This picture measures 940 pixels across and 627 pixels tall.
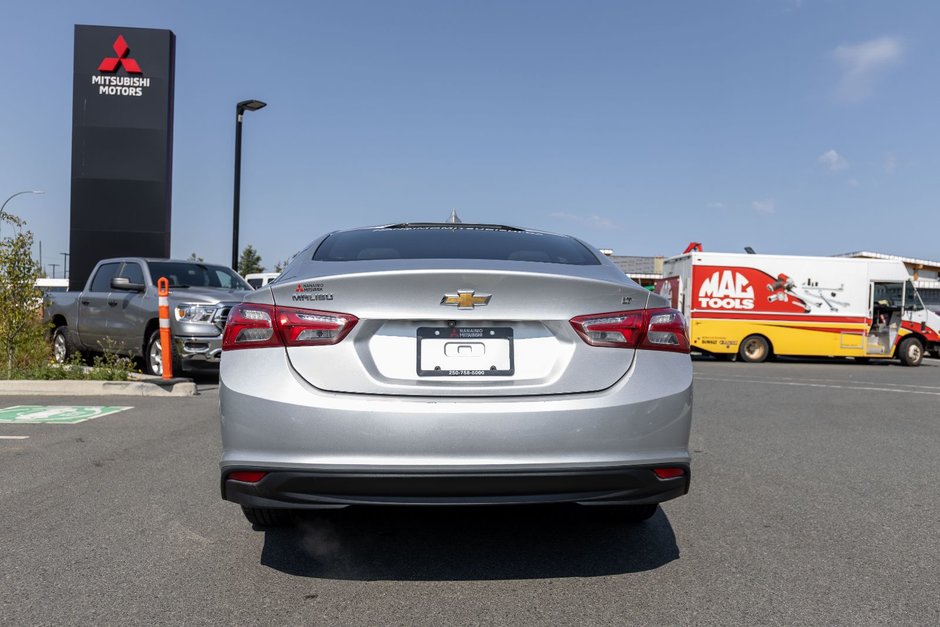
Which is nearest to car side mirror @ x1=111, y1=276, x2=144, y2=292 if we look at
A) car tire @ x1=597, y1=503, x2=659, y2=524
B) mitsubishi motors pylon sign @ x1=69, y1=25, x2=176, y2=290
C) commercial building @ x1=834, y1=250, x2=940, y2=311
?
car tire @ x1=597, y1=503, x2=659, y2=524

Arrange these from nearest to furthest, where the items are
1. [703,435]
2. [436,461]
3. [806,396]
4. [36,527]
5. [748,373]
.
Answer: [436,461] < [36,527] < [703,435] < [806,396] < [748,373]

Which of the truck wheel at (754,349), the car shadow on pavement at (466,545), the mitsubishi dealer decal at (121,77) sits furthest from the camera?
the mitsubishi dealer decal at (121,77)

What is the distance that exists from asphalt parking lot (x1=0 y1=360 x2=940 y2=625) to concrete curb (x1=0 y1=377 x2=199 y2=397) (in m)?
3.25

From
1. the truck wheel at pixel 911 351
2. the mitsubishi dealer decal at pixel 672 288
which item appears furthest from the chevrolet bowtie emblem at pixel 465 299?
the truck wheel at pixel 911 351

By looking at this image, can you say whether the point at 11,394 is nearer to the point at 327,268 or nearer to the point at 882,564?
the point at 327,268

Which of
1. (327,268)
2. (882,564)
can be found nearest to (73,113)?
(327,268)

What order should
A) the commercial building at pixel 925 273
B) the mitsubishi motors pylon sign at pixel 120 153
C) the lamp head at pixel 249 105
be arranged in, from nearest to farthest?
the lamp head at pixel 249 105 < the mitsubishi motors pylon sign at pixel 120 153 < the commercial building at pixel 925 273

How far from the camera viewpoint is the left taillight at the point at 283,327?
3047 mm

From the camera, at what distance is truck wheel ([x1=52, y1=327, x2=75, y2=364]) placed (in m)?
12.4

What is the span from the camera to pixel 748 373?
1594cm

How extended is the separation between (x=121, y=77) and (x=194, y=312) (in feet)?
49.1

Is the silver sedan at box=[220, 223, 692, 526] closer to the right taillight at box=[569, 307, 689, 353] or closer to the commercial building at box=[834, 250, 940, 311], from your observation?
the right taillight at box=[569, 307, 689, 353]

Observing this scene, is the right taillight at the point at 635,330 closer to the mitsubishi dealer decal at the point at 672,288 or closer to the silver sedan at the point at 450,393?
the silver sedan at the point at 450,393

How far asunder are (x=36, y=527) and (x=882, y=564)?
13.3 feet
